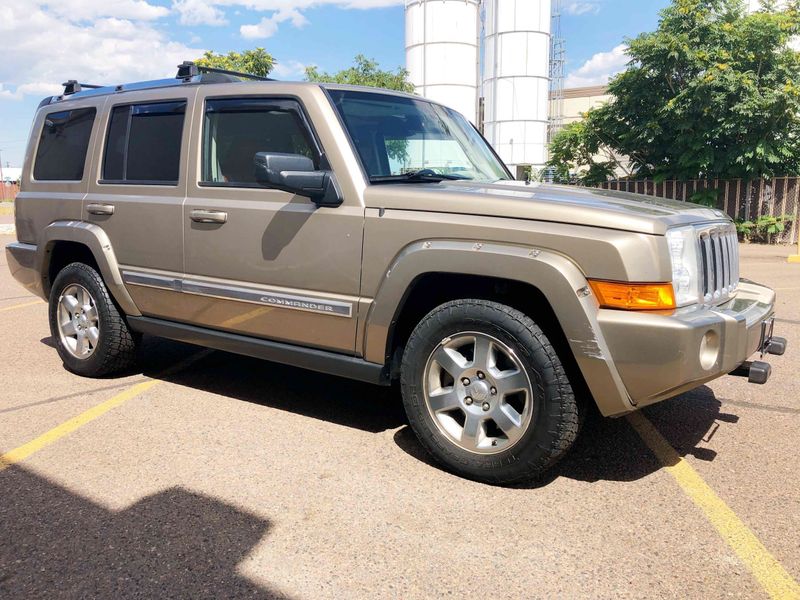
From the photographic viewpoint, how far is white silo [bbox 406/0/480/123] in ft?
123

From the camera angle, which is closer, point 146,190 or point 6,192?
point 146,190

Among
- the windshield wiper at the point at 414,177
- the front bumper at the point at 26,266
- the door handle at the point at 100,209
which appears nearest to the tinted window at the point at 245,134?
the windshield wiper at the point at 414,177

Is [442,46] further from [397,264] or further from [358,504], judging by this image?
[358,504]

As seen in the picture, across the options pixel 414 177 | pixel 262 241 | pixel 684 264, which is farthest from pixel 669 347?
pixel 262 241

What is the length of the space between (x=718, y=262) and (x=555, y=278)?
41.2 inches

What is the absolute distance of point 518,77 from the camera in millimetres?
38875

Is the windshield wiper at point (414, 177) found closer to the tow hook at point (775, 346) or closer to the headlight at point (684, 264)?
the headlight at point (684, 264)

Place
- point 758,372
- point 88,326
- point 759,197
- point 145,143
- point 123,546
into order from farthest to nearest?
point 759,197 < point 88,326 < point 145,143 < point 758,372 < point 123,546

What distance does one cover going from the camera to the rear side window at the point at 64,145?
5.14 metres

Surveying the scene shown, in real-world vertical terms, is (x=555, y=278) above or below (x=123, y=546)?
above

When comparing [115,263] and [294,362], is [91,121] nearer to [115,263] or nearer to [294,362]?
[115,263]

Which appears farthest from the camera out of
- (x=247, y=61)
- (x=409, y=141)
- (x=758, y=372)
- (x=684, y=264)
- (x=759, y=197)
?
(x=247, y=61)

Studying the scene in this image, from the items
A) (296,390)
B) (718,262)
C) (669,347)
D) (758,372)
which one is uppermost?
(718,262)

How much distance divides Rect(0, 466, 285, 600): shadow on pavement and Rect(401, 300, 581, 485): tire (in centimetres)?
100
